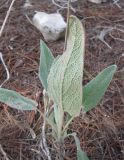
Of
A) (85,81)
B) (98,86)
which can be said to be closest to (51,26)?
(85,81)

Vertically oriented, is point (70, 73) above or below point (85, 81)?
above

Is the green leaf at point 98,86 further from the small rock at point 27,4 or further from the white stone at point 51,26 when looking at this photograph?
the small rock at point 27,4

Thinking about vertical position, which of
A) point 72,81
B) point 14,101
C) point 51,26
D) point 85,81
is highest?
point 72,81

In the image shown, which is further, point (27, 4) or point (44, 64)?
point (27, 4)

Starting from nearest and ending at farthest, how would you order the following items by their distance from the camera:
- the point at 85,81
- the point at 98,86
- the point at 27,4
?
the point at 98,86 → the point at 85,81 → the point at 27,4

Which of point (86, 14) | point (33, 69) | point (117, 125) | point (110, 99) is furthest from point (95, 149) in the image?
point (86, 14)

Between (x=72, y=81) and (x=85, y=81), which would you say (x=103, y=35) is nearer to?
(x=85, y=81)
